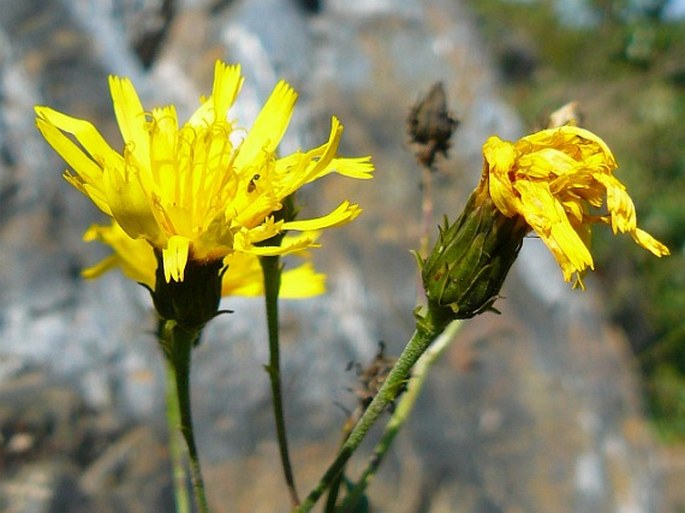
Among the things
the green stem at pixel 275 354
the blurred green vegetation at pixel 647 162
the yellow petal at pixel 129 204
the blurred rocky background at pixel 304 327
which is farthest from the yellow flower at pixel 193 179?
the blurred green vegetation at pixel 647 162

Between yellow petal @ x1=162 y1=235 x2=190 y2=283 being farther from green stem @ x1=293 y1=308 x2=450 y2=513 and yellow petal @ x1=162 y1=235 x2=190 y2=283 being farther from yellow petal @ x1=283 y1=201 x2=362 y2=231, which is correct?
green stem @ x1=293 y1=308 x2=450 y2=513

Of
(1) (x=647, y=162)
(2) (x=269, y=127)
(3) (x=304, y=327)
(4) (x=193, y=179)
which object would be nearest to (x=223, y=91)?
(2) (x=269, y=127)

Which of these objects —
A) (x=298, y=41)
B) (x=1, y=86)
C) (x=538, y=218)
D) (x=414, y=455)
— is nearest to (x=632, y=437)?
(x=414, y=455)

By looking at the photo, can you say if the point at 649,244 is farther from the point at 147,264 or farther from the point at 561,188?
the point at 147,264

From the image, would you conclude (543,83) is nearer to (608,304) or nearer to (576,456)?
(608,304)

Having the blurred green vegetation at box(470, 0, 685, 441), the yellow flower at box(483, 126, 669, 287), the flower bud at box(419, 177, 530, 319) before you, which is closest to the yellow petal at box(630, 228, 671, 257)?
the yellow flower at box(483, 126, 669, 287)

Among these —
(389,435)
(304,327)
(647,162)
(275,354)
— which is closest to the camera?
(275,354)
